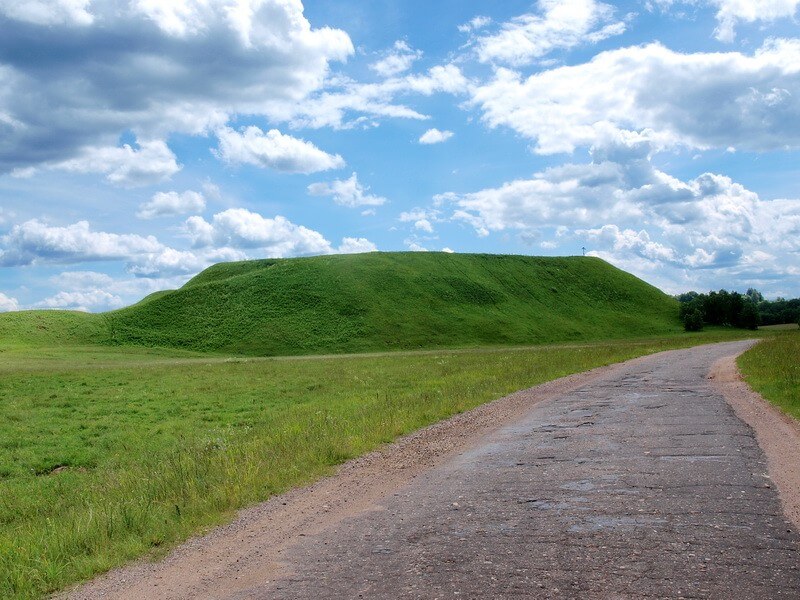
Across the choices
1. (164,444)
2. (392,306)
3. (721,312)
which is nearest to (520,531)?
A: (164,444)

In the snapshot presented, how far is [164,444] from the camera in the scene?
19.2 metres

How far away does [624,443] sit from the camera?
12.7 metres

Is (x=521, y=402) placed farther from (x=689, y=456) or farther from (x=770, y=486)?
(x=770, y=486)

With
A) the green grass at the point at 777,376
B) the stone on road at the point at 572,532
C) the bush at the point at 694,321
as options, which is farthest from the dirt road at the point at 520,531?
the bush at the point at 694,321

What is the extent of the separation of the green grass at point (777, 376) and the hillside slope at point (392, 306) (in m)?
67.5

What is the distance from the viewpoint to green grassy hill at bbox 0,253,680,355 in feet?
324

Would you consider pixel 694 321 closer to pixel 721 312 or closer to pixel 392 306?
pixel 721 312

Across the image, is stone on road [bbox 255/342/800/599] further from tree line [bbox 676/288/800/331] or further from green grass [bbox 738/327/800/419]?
tree line [bbox 676/288/800/331]

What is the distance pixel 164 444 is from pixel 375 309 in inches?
3791

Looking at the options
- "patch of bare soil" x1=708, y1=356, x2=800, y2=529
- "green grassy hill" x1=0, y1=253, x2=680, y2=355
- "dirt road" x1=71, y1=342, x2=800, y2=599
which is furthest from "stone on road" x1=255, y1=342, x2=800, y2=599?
"green grassy hill" x1=0, y1=253, x2=680, y2=355

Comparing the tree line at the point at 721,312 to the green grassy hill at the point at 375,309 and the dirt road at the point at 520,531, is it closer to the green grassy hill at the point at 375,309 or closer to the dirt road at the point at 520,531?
the green grassy hill at the point at 375,309

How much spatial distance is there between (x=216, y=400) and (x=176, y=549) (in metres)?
21.2

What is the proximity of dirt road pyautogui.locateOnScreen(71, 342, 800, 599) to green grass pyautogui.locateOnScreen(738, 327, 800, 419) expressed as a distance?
548 centimetres

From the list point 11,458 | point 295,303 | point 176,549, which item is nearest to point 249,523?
point 176,549
